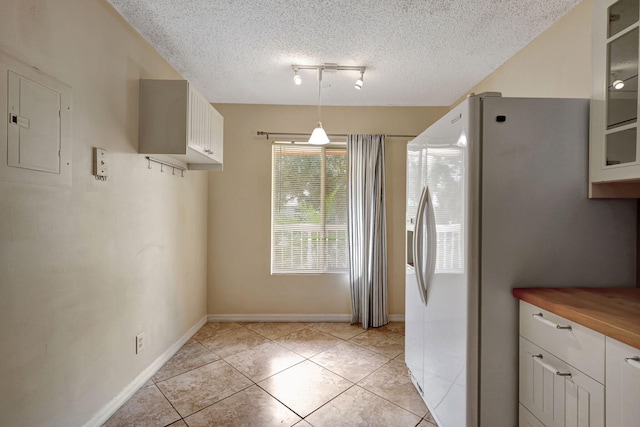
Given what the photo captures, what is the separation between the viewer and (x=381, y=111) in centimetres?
333

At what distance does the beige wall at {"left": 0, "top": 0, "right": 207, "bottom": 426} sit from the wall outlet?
5 cm

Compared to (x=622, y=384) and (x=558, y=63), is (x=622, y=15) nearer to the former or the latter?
(x=558, y=63)

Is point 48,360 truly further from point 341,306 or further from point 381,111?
point 381,111

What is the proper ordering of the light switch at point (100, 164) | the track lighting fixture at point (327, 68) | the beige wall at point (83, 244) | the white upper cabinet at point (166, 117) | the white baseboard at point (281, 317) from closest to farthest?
the beige wall at point (83, 244) → the light switch at point (100, 164) → the white upper cabinet at point (166, 117) → the track lighting fixture at point (327, 68) → the white baseboard at point (281, 317)

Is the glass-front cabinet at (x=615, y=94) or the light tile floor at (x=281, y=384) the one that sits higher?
the glass-front cabinet at (x=615, y=94)

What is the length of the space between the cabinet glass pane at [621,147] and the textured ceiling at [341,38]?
1022 millimetres

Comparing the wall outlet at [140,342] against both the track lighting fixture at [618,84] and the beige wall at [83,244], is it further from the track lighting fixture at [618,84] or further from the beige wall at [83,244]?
the track lighting fixture at [618,84]

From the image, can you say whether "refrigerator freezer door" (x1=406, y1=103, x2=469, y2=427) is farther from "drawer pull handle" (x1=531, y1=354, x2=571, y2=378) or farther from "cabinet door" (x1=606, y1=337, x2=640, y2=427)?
"cabinet door" (x1=606, y1=337, x2=640, y2=427)

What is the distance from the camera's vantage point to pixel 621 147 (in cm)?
122

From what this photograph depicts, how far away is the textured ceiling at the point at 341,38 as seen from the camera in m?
1.74

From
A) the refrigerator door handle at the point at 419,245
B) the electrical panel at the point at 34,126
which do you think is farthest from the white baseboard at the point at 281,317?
the electrical panel at the point at 34,126

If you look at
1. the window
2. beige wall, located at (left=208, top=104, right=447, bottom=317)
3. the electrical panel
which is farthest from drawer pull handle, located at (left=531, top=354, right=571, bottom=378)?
the electrical panel

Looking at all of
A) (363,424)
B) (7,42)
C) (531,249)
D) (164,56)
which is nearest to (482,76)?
(531,249)

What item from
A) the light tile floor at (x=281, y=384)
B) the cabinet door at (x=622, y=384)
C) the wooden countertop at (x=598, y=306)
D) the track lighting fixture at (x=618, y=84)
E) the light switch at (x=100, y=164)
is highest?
the track lighting fixture at (x=618, y=84)
